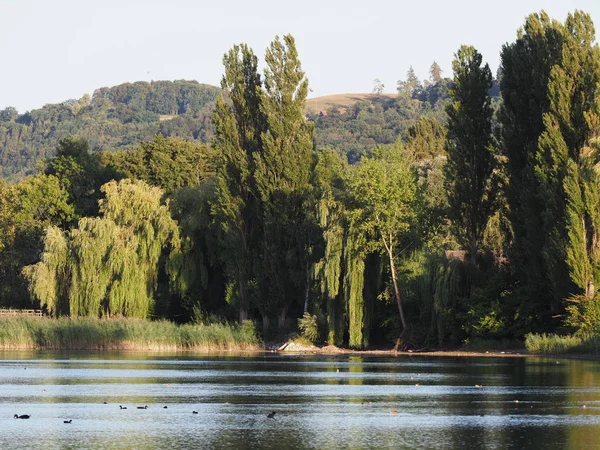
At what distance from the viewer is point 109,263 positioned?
64.1 metres

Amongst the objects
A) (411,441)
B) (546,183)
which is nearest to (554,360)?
(546,183)

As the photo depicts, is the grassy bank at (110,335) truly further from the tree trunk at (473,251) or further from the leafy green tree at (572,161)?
the leafy green tree at (572,161)

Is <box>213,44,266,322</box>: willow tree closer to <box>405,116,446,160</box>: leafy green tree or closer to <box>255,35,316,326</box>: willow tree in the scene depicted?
<box>255,35,316,326</box>: willow tree

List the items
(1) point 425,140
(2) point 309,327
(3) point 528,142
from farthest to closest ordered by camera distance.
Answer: (1) point 425,140, (2) point 309,327, (3) point 528,142

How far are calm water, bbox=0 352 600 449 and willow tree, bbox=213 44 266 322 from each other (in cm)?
1632

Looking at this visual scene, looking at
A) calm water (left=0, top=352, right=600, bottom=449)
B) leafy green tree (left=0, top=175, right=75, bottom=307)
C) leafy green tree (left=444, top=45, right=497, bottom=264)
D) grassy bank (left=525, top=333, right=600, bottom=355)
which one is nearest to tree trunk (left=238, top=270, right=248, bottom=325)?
leafy green tree (left=444, top=45, right=497, bottom=264)

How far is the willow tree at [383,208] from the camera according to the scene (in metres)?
58.4

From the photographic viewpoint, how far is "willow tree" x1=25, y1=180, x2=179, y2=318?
6369 cm

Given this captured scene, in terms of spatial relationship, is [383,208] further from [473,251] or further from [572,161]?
[572,161]

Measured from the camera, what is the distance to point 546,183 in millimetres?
50625

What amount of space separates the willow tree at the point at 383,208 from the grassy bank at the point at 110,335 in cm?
973

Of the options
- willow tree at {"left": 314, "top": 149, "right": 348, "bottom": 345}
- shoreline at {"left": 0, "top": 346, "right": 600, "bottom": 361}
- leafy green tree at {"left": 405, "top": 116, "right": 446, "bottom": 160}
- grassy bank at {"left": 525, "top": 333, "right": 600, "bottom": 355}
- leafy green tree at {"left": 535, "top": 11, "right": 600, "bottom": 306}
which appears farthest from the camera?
leafy green tree at {"left": 405, "top": 116, "right": 446, "bottom": 160}

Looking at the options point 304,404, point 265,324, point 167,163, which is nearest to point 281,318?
point 265,324

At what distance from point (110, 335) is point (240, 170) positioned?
12.3 m
